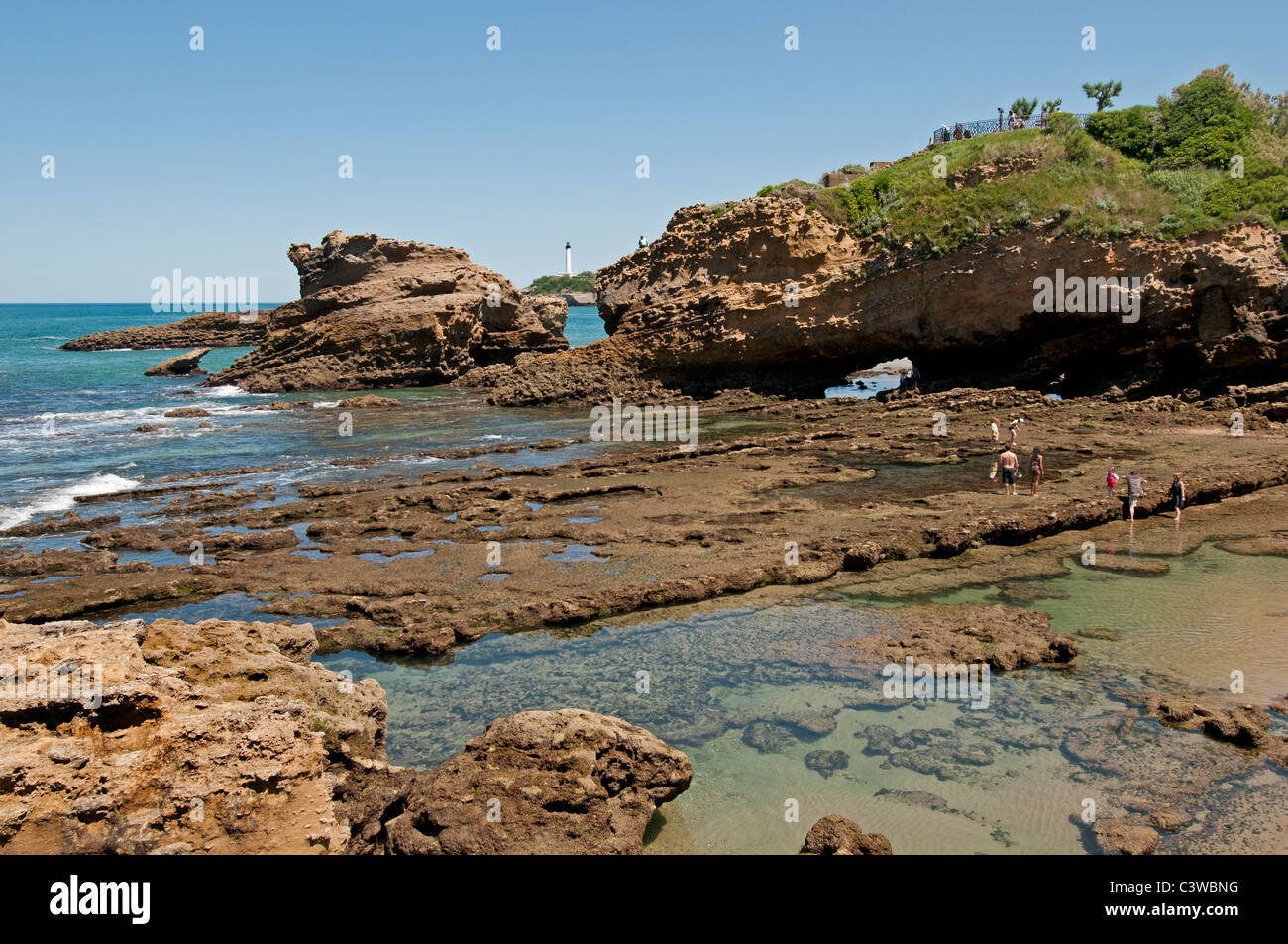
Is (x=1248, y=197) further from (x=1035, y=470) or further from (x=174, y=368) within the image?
(x=174, y=368)

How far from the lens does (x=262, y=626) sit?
964 centimetres

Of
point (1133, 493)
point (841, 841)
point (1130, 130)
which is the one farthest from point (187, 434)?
point (1130, 130)

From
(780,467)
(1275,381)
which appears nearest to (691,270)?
(780,467)

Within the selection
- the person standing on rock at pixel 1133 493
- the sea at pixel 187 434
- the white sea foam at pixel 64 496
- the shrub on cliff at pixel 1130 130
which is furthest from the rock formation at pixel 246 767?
the shrub on cliff at pixel 1130 130

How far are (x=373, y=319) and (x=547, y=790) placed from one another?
4850 cm

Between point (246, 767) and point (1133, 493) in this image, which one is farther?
point (1133, 493)

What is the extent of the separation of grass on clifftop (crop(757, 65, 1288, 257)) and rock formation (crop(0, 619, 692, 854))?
32.0m

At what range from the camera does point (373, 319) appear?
5138 cm

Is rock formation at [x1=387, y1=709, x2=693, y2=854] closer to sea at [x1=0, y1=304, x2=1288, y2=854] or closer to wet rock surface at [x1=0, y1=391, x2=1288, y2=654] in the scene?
sea at [x1=0, y1=304, x2=1288, y2=854]

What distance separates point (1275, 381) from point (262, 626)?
33662mm

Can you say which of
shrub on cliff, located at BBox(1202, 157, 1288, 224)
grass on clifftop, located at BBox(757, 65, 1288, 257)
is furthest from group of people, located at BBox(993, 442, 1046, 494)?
shrub on cliff, located at BBox(1202, 157, 1288, 224)

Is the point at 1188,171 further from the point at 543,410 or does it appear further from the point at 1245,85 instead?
the point at 543,410

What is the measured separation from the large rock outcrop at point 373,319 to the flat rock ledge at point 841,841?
4832 centimetres

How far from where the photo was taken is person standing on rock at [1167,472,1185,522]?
17.2m
